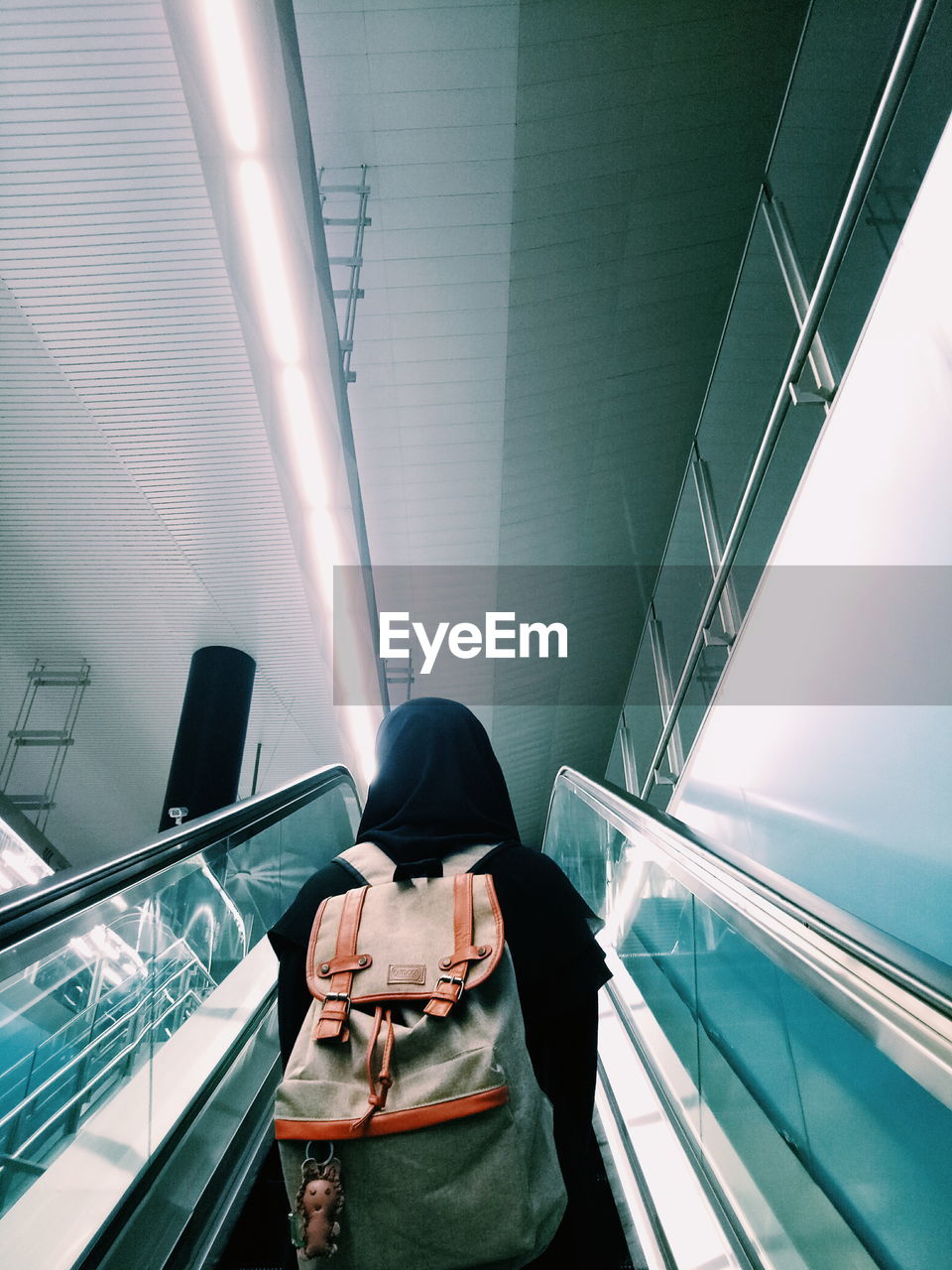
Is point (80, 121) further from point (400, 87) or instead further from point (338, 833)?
point (338, 833)

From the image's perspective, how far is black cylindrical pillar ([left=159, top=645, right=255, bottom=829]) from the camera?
7023 millimetres

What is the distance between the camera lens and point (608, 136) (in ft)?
15.2

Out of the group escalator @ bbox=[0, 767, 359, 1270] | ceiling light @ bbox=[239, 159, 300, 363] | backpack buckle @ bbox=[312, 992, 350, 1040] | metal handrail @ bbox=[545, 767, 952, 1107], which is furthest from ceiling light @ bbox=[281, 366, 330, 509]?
backpack buckle @ bbox=[312, 992, 350, 1040]

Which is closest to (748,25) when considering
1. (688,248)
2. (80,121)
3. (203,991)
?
(688,248)

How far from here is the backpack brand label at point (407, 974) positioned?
1.11 m

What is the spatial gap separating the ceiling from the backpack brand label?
3566 mm

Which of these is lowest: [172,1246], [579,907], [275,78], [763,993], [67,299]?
[172,1246]

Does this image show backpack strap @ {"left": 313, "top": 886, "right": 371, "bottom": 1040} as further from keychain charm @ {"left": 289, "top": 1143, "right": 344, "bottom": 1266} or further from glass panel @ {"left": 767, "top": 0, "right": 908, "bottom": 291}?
glass panel @ {"left": 767, "top": 0, "right": 908, "bottom": 291}

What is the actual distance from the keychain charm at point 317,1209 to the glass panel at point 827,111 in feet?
13.5

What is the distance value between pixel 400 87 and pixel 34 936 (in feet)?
17.3

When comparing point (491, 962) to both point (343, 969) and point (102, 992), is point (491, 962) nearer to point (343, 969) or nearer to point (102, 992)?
point (343, 969)

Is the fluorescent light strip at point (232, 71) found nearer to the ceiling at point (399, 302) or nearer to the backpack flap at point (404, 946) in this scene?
the ceiling at point (399, 302)

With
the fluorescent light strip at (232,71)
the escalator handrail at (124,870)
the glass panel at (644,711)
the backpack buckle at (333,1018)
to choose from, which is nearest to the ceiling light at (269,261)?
the fluorescent light strip at (232,71)

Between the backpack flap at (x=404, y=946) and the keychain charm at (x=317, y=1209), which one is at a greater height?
the backpack flap at (x=404, y=946)
